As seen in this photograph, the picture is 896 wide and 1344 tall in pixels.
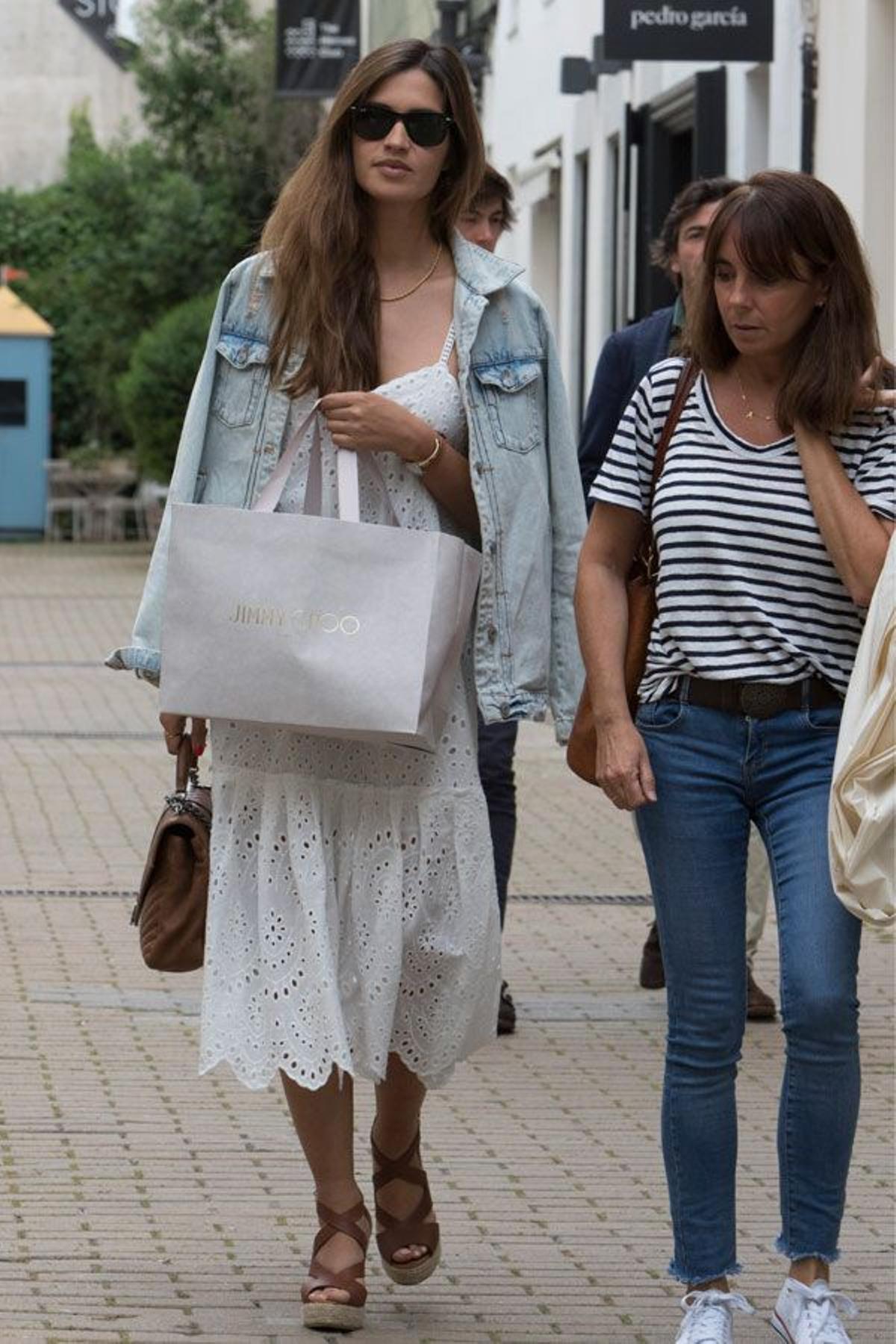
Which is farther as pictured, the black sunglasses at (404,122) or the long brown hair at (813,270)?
the black sunglasses at (404,122)

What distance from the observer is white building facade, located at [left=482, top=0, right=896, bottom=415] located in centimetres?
1274

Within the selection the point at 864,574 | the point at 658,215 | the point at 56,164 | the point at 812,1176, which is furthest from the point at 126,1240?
the point at 56,164

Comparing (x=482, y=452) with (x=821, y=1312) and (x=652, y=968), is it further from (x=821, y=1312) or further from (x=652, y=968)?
(x=652, y=968)

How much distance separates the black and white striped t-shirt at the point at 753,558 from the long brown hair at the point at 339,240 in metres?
0.63

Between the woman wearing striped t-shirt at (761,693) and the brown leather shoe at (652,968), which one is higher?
the woman wearing striped t-shirt at (761,693)

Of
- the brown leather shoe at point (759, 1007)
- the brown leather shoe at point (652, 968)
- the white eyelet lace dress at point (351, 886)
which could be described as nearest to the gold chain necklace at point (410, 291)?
the white eyelet lace dress at point (351, 886)

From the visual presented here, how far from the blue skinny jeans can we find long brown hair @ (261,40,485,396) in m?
0.79

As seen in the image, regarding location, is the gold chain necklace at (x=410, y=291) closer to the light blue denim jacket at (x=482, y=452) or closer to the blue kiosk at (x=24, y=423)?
the light blue denim jacket at (x=482, y=452)

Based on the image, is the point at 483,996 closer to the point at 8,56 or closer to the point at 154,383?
the point at 154,383

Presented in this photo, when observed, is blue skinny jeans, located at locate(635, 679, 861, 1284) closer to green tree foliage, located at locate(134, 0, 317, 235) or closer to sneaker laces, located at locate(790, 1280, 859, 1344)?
sneaker laces, located at locate(790, 1280, 859, 1344)

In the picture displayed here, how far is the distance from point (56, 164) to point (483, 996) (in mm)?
39653

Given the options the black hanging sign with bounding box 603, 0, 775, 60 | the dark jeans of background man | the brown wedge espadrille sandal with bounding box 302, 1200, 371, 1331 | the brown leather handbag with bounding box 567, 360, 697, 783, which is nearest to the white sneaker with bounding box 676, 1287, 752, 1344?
the brown wedge espadrille sandal with bounding box 302, 1200, 371, 1331

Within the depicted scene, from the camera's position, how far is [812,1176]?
13.7 feet

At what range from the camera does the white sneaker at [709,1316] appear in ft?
13.8
